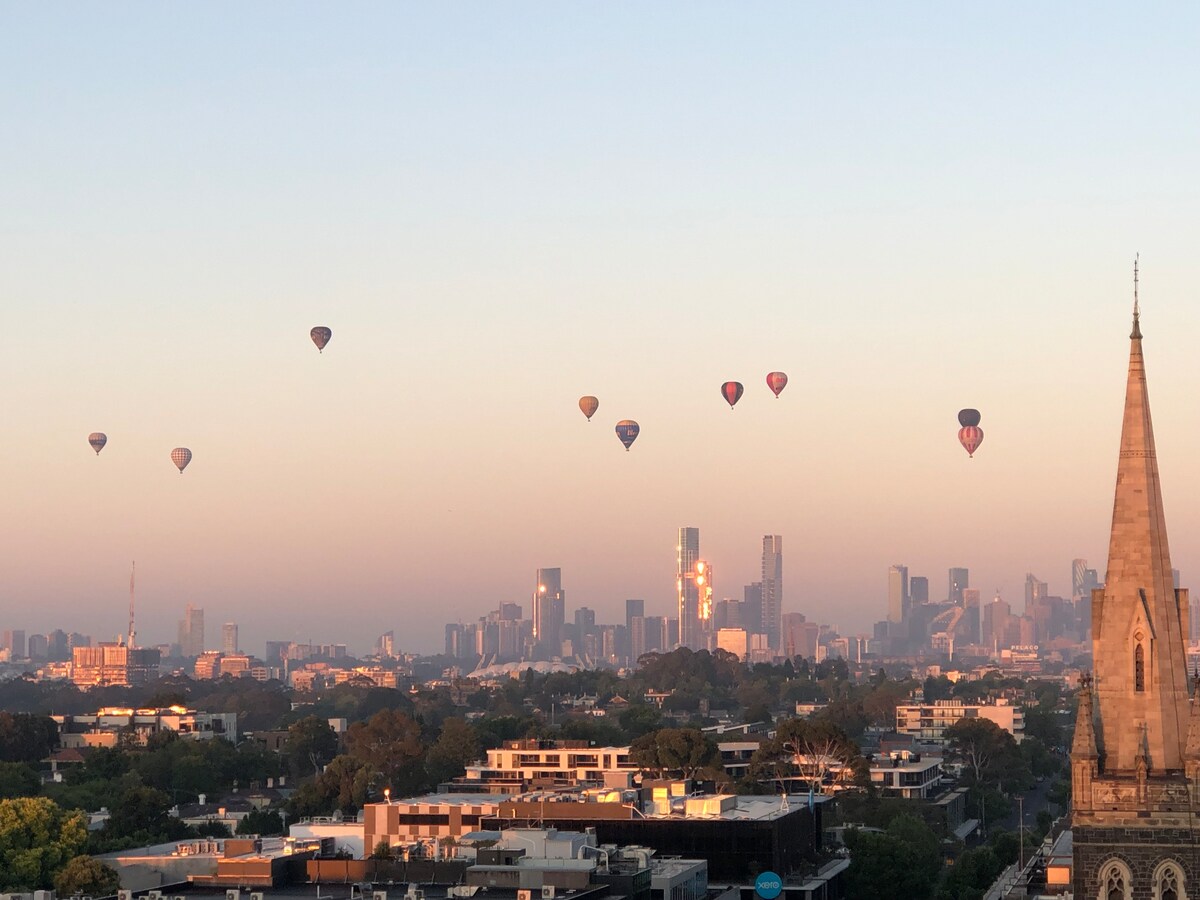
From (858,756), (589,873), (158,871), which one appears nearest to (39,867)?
(158,871)

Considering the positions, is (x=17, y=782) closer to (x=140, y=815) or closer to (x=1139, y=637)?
(x=140, y=815)

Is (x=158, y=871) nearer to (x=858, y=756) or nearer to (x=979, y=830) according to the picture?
(x=858, y=756)

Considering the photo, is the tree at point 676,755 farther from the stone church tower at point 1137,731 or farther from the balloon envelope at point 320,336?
the stone church tower at point 1137,731

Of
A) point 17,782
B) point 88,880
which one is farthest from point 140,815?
point 88,880


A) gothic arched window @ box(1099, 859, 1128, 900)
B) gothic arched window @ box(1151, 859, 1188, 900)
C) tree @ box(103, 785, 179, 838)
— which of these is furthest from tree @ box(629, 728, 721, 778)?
gothic arched window @ box(1151, 859, 1188, 900)

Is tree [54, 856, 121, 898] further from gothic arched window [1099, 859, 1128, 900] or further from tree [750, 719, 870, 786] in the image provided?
tree [750, 719, 870, 786]

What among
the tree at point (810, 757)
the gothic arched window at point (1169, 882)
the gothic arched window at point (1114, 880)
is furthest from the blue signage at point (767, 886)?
the gothic arched window at point (1169, 882)
